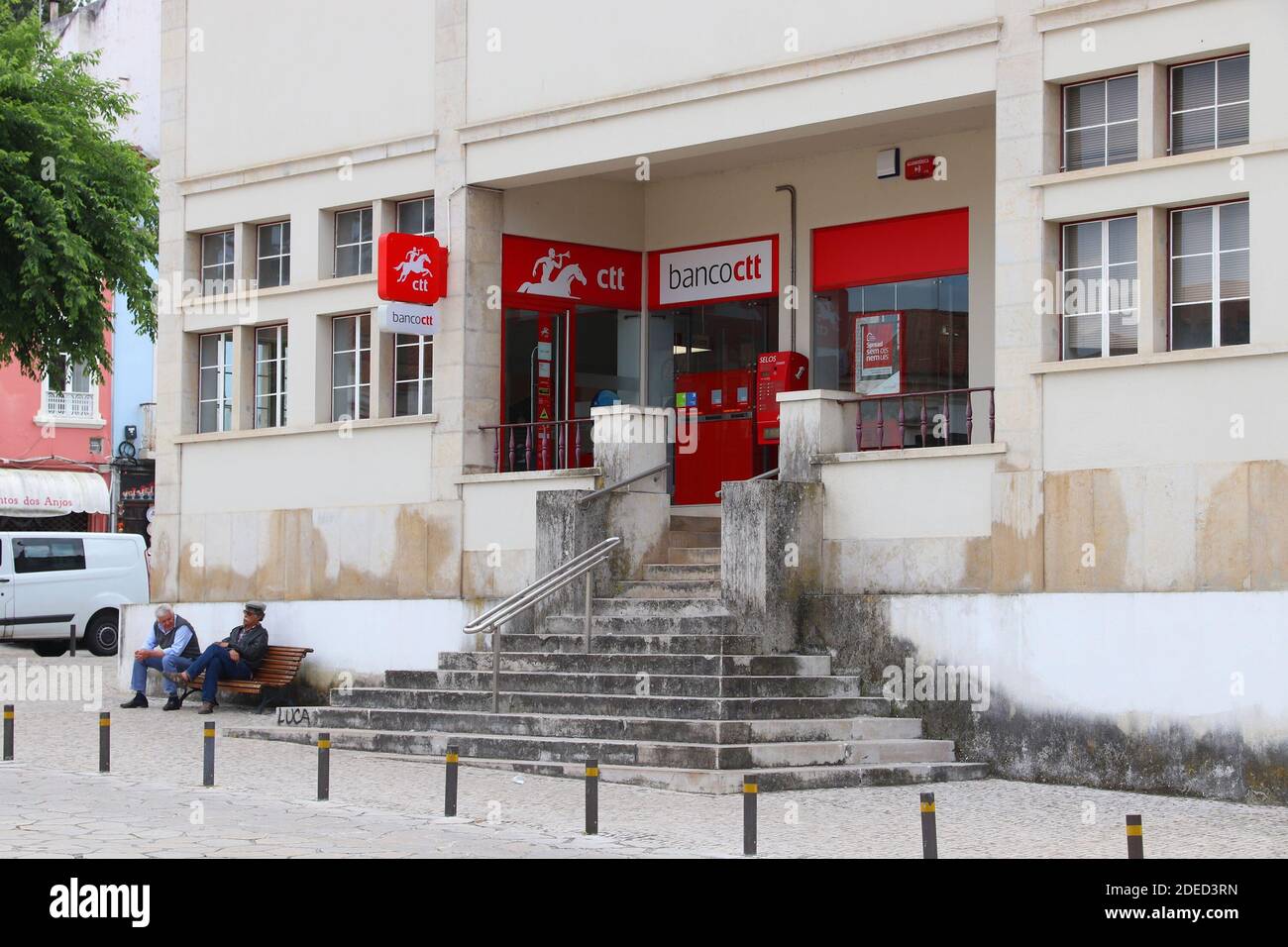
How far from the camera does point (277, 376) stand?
2344 centimetres

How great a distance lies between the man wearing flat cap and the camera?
70.7 ft

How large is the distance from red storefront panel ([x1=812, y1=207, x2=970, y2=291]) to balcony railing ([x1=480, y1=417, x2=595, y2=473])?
9.88 feet

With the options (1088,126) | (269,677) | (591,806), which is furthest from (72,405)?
(591,806)

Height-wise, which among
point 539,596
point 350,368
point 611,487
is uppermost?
point 350,368

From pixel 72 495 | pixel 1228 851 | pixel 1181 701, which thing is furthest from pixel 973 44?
pixel 72 495

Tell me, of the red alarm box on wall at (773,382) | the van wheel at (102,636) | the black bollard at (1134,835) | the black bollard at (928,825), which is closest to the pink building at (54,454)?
the van wheel at (102,636)

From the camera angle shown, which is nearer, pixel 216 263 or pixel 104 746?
pixel 104 746

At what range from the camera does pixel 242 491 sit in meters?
23.4

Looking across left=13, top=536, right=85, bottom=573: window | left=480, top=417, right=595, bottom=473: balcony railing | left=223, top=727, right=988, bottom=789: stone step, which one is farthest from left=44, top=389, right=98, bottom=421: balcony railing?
left=223, top=727, right=988, bottom=789: stone step

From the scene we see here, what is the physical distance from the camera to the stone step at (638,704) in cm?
1630

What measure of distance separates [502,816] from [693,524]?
22.9 ft

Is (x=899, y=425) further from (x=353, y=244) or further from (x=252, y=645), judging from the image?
(x=252, y=645)

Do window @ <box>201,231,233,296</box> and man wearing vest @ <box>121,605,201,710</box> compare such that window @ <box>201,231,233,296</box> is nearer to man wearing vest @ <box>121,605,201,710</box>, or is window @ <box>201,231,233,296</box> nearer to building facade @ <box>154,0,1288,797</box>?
building facade @ <box>154,0,1288,797</box>

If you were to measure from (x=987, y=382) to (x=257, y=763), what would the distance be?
793 cm
